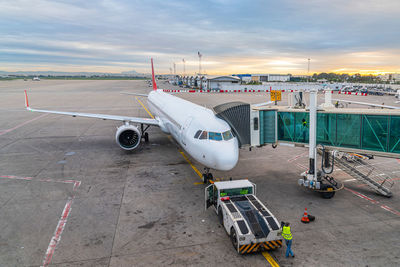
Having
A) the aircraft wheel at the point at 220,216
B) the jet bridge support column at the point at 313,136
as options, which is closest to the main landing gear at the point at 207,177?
the aircraft wheel at the point at 220,216

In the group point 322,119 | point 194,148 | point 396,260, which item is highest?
point 322,119

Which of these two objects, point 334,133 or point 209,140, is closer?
point 209,140

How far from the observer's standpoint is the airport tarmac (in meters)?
9.88

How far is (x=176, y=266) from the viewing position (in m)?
9.34

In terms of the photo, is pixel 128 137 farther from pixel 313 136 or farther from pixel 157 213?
pixel 313 136

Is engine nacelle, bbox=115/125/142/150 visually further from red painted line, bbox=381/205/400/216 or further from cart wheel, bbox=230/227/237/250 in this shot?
red painted line, bbox=381/205/400/216

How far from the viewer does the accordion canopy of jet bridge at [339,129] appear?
43.4 feet

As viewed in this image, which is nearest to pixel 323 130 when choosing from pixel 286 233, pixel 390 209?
pixel 390 209

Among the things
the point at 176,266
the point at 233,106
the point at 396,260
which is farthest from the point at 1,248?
the point at 396,260

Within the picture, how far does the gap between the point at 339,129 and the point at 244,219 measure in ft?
26.7

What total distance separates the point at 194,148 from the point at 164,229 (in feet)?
15.9

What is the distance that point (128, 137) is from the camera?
22844mm

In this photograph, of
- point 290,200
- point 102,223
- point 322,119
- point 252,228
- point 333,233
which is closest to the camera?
point 252,228

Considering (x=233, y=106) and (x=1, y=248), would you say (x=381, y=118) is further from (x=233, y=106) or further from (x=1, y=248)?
(x=1, y=248)
